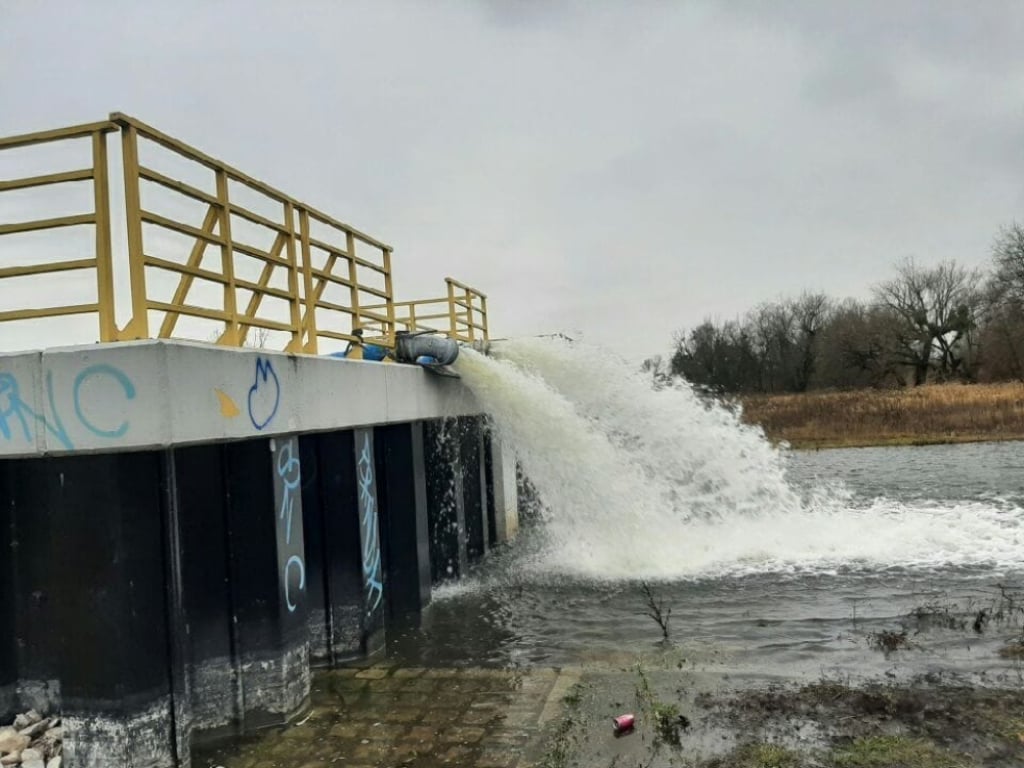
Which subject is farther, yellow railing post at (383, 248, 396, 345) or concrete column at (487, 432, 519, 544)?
concrete column at (487, 432, 519, 544)

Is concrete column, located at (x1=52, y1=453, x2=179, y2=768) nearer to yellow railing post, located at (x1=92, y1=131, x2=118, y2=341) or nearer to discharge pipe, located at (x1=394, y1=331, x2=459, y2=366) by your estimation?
yellow railing post, located at (x1=92, y1=131, x2=118, y2=341)

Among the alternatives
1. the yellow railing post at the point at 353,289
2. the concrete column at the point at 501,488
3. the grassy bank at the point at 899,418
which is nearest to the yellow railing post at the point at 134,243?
the yellow railing post at the point at 353,289

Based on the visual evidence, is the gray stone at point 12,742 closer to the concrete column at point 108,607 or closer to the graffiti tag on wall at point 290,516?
the concrete column at point 108,607

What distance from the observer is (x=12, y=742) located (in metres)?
5.40

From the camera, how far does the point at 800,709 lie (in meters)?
5.67

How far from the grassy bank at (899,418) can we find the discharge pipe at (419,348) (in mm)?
24461

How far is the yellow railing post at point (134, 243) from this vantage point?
5.08 m

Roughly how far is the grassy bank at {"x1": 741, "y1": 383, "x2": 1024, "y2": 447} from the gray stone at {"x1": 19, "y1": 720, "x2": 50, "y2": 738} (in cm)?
2933

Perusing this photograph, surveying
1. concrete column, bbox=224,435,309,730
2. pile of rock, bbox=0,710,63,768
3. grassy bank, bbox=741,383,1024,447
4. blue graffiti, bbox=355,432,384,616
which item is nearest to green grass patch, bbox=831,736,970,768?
concrete column, bbox=224,435,309,730

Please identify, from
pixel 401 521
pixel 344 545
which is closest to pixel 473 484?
pixel 401 521

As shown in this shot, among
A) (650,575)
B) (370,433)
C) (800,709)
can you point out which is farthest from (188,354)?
(650,575)

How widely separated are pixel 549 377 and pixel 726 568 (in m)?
3.82

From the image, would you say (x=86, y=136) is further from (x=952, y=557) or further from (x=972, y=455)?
(x=972, y=455)

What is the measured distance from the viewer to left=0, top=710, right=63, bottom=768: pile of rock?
5238 mm
